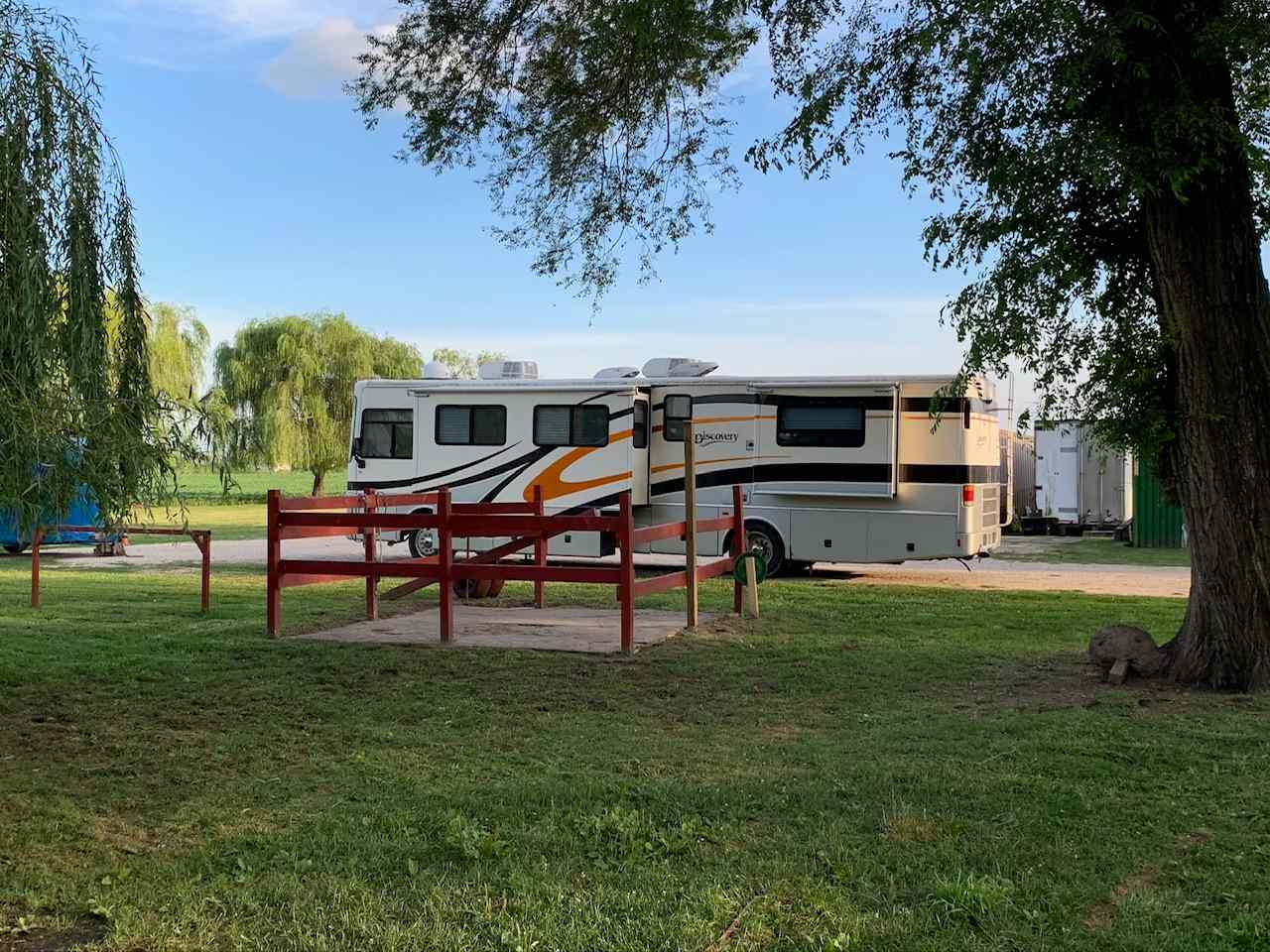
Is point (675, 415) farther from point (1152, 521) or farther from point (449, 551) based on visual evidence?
point (1152, 521)

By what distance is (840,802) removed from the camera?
4984mm

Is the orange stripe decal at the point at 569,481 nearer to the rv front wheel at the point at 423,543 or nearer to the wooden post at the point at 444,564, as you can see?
the rv front wheel at the point at 423,543

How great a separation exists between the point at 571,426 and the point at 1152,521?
12061 mm

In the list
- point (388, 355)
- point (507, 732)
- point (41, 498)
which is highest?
point (388, 355)

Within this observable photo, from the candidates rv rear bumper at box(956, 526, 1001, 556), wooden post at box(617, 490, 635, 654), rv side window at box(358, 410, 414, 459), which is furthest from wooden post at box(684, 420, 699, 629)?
rv side window at box(358, 410, 414, 459)

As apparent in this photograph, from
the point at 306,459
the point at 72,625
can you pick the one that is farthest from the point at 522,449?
the point at 306,459

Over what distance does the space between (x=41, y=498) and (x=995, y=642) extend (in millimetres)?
7316

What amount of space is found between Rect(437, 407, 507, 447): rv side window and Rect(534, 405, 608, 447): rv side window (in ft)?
1.86

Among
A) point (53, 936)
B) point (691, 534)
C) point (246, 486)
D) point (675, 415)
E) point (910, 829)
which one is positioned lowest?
point (53, 936)

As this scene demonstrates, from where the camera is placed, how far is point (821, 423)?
1539cm

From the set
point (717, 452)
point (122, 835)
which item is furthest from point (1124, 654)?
point (717, 452)

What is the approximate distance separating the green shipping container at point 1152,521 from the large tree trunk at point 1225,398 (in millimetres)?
15344

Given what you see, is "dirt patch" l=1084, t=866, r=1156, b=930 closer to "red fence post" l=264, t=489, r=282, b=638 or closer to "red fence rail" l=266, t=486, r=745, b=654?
"red fence rail" l=266, t=486, r=745, b=654

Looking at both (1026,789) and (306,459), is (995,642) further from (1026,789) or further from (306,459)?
(306,459)
